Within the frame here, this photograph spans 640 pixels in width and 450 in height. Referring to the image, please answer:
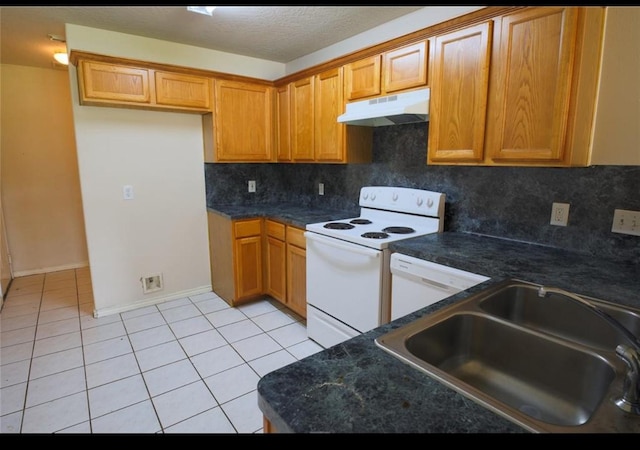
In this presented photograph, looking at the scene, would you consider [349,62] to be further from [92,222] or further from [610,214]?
[92,222]

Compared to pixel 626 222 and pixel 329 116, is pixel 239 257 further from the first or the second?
pixel 626 222

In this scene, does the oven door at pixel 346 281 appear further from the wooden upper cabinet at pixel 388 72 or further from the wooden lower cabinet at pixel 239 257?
the wooden upper cabinet at pixel 388 72

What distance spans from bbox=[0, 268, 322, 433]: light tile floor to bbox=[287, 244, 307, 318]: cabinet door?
17cm

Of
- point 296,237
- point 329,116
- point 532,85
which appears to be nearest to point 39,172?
point 296,237

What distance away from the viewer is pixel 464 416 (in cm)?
66

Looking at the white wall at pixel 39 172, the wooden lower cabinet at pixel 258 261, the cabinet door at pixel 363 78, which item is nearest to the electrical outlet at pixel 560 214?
the cabinet door at pixel 363 78

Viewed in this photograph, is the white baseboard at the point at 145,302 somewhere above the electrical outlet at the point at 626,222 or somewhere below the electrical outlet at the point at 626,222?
below

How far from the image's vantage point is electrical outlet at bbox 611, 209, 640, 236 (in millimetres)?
1585

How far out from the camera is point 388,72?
225cm

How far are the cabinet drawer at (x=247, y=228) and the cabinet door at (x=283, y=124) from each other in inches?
27.4

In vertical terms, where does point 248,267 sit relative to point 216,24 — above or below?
below

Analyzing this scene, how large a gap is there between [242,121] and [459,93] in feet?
6.67

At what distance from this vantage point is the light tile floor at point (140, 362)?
185 centimetres
